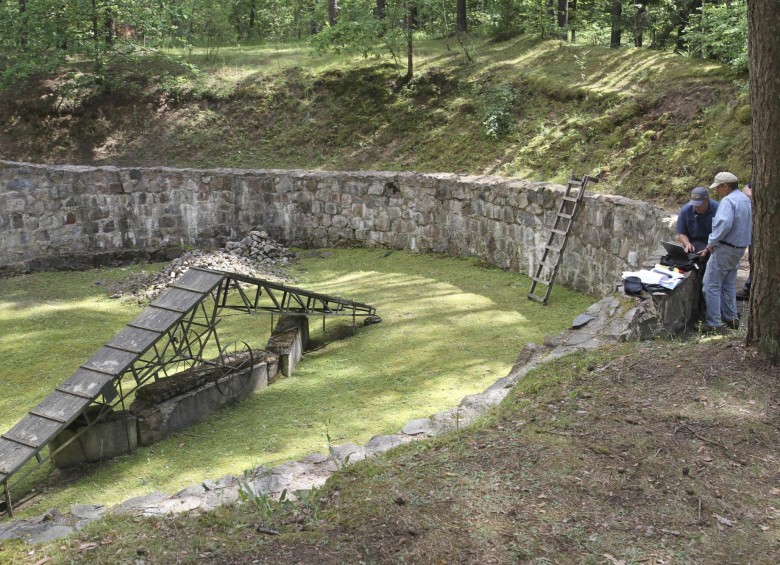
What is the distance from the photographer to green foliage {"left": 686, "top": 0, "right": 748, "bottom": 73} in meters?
13.7

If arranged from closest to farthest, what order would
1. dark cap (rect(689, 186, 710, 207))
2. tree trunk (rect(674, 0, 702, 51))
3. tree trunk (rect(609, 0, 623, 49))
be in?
dark cap (rect(689, 186, 710, 207)), tree trunk (rect(674, 0, 702, 51)), tree trunk (rect(609, 0, 623, 49))

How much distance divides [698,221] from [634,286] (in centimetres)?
116

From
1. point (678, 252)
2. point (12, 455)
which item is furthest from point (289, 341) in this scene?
point (678, 252)

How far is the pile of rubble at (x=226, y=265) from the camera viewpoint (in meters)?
13.7

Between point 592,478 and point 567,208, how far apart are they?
315 inches

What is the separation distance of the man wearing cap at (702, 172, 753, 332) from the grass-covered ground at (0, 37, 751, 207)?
17.7 feet

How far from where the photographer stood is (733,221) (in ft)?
24.7

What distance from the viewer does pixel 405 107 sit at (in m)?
18.5

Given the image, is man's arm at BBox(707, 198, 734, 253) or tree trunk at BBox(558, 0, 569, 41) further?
tree trunk at BBox(558, 0, 569, 41)

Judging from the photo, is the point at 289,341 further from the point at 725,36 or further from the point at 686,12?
the point at 686,12

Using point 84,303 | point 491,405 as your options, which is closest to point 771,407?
point 491,405

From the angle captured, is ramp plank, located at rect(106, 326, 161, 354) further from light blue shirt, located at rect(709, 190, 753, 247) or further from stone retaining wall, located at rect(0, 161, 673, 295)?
stone retaining wall, located at rect(0, 161, 673, 295)

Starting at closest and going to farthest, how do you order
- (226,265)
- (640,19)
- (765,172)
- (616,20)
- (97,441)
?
(765,172) < (97,441) < (226,265) < (616,20) < (640,19)

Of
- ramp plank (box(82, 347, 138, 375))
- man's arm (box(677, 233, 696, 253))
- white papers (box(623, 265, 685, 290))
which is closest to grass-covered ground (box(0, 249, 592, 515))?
ramp plank (box(82, 347, 138, 375))
